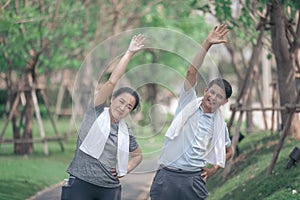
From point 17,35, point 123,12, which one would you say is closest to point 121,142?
point 17,35

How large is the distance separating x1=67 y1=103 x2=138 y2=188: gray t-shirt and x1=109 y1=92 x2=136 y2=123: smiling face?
76mm

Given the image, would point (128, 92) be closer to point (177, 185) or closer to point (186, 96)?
point (186, 96)

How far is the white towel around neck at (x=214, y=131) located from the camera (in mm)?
6660

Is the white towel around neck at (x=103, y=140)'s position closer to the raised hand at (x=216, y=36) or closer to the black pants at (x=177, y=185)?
the black pants at (x=177, y=185)

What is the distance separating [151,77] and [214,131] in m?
1.34

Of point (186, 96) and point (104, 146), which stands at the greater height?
point (186, 96)

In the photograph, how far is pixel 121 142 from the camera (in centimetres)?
639

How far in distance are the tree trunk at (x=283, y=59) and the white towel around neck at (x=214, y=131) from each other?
6.21 metres

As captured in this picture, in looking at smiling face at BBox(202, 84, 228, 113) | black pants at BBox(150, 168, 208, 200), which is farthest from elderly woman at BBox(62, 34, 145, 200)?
smiling face at BBox(202, 84, 228, 113)

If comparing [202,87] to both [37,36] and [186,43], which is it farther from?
[37,36]

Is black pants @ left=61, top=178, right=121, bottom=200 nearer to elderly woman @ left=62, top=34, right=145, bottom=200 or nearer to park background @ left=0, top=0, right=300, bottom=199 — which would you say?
elderly woman @ left=62, top=34, right=145, bottom=200

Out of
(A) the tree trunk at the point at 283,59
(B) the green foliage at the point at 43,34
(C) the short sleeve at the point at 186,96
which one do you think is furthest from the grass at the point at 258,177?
(B) the green foliage at the point at 43,34

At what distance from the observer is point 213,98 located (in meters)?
6.75

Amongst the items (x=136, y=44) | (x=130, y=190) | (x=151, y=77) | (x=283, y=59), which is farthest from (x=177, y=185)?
(x=283, y=59)
